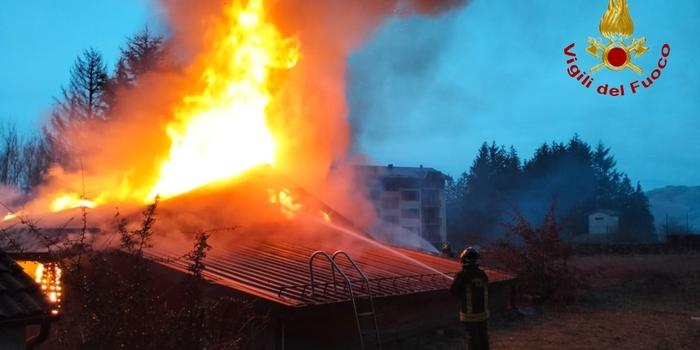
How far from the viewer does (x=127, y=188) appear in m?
16.5

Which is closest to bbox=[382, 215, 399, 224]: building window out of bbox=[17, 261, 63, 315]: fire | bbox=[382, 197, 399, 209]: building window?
bbox=[382, 197, 399, 209]: building window

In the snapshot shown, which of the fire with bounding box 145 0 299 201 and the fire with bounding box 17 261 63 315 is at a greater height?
the fire with bounding box 145 0 299 201

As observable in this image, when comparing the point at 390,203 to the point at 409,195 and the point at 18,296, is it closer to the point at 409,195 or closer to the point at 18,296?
the point at 409,195

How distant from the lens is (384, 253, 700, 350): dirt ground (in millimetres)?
10320

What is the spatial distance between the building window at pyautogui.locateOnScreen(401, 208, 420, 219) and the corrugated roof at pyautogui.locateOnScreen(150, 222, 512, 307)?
3362 centimetres

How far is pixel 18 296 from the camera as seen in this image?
5.26 m

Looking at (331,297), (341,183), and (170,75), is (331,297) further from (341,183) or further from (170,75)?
(170,75)

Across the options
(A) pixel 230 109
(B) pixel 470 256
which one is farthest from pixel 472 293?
(A) pixel 230 109

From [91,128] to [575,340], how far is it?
23757mm

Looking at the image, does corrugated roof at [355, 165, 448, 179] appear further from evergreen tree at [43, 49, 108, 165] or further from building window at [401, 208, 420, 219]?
evergreen tree at [43, 49, 108, 165]

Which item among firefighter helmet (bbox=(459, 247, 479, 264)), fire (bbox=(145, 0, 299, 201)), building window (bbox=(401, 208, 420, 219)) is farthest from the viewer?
building window (bbox=(401, 208, 420, 219))

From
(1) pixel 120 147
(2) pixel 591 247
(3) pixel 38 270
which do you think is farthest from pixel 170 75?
(2) pixel 591 247

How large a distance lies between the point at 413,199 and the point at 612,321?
3660cm

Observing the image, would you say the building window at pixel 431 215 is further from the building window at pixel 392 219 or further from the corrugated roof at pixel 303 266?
the corrugated roof at pixel 303 266
